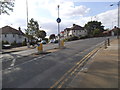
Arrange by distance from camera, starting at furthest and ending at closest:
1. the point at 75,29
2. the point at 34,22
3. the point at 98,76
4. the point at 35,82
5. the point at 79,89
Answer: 1. the point at 75,29
2. the point at 34,22
3. the point at 98,76
4. the point at 35,82
5. the point at 79,89

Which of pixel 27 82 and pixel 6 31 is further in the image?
pixel 6 31

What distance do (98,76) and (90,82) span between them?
102cm

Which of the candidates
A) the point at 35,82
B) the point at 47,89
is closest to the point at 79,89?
the point at 47,89

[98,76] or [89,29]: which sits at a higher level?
[89,29]

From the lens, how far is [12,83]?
6.36 meters

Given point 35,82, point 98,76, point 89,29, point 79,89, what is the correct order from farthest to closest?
point 89,29 → point 98,76 → point 35,82 → point 79,89

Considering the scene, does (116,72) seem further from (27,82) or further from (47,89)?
(27,82)

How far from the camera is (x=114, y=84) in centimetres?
574

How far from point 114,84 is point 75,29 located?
83.8 meters

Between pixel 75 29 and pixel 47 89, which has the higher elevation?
pixel 75 29

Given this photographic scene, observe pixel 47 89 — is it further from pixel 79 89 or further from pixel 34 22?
pixel 34 22

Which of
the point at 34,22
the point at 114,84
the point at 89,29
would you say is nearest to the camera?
the point at 114,84

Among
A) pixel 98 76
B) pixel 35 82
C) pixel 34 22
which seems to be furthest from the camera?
pixel 34 22

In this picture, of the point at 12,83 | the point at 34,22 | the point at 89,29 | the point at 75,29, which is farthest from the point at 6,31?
the point at 89,29
